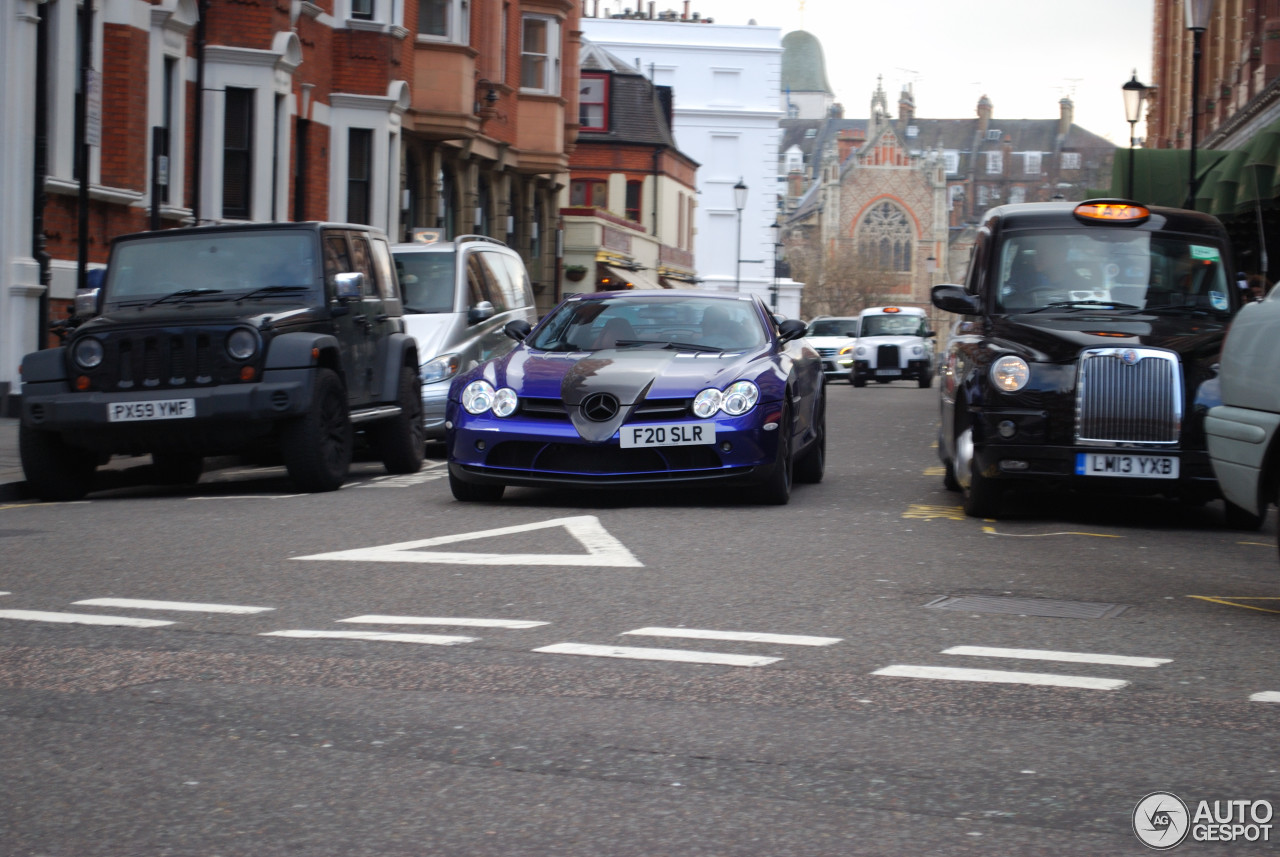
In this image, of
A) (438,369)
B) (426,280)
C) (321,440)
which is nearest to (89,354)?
(321,440)

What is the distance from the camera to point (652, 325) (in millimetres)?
11602

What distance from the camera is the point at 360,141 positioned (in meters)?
29.5

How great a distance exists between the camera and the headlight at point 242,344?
11211 mm

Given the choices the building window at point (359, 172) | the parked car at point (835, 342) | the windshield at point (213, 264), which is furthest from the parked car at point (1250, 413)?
the parked car at point (835, 342)

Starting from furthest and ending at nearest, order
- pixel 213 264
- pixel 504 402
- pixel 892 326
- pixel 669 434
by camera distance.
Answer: pixel 892 326 < pixel 213 264 < pixel 504 402 < pixel 669 434

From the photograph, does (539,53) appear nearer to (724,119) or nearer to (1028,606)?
(1028,606)

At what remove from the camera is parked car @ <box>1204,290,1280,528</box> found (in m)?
7.17

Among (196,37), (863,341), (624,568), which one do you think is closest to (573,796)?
(624,568)

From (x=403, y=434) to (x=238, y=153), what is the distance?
1273 cm

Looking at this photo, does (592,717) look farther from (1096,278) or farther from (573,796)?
(1096,278)

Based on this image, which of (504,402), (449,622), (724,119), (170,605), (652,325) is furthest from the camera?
(724,119)

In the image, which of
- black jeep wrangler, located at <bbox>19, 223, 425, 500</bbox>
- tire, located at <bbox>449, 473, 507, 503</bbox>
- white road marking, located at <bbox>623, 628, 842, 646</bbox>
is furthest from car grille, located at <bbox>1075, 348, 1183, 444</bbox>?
black jeep wrangler, located at <bbox>19, 223, 425, 500</bbox>

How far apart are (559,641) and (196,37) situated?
63.2ft

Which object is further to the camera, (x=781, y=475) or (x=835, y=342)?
(x=835, y=342)
